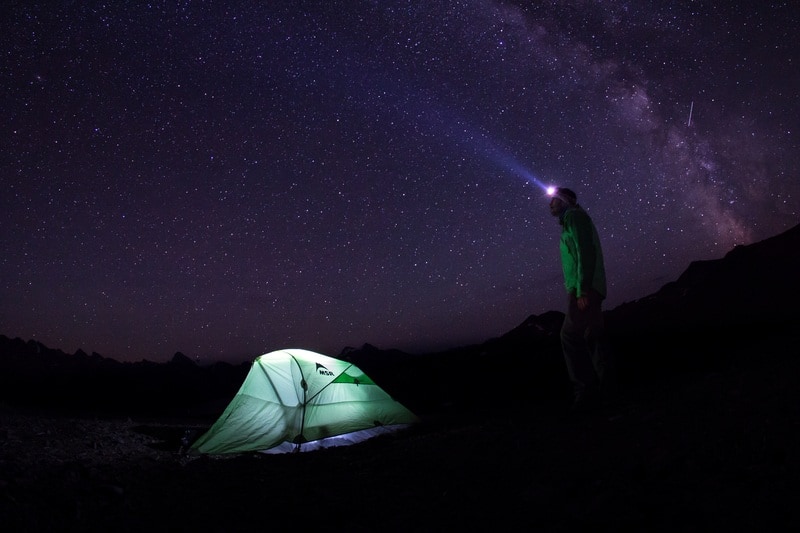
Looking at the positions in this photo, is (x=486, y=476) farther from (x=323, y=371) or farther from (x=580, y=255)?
(x=323, y=371)

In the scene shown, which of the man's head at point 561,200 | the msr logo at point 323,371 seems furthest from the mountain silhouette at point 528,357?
the msr logo at point 323,371

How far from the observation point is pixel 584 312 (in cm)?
559

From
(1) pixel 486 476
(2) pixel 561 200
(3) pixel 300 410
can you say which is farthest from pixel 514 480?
(3) pixel 300 410

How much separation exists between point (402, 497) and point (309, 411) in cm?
455

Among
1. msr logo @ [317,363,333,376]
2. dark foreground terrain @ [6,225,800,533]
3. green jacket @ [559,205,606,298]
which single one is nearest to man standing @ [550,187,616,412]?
green jacket @ [559,205,606,298]

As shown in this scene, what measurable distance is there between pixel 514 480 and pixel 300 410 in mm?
5062

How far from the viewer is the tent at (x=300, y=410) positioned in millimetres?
7223

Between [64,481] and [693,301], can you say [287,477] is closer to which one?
[64,481]

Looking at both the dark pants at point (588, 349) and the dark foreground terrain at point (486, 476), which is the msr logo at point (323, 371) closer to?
the dark foreground terrain at point (486, 476)

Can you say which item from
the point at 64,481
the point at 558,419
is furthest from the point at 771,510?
the point at 64,481

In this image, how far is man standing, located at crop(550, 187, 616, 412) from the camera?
546 centimetres

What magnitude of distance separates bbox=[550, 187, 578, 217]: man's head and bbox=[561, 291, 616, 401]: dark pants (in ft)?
3.87

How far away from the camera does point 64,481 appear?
4.38 metres

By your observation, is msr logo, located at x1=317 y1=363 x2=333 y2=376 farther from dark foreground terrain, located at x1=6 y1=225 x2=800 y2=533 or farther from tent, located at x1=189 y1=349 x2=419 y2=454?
dark foreground terrain, located at x1=6 y1=225 x2=800 y2=533
